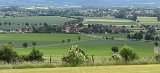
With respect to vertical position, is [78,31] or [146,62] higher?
[146,62]

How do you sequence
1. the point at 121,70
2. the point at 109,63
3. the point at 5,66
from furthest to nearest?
the point at 109,63, the point at 5,66, the point at 121,70

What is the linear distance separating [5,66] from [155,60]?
325 inches

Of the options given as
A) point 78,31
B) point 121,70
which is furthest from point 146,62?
point 78,31

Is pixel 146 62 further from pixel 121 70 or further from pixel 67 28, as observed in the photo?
pixel 67 28

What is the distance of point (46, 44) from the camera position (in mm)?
94375

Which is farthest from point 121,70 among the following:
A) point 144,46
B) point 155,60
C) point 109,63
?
point 144,46

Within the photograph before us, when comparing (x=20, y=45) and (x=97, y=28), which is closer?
(x=20, y=45)

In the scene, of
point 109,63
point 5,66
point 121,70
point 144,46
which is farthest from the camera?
point 144,46

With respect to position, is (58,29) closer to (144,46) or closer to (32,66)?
(144,46)

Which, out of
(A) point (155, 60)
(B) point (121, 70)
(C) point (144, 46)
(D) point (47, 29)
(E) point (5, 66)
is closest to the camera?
(B) point (121, 70)

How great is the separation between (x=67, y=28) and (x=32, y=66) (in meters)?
112

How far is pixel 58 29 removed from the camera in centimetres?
12962

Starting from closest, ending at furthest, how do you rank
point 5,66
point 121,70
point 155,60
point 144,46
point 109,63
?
point 121,70 < point 5,66 < point 109,63 < point 155,60 < point 144,46

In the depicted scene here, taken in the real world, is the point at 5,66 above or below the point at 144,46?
above
